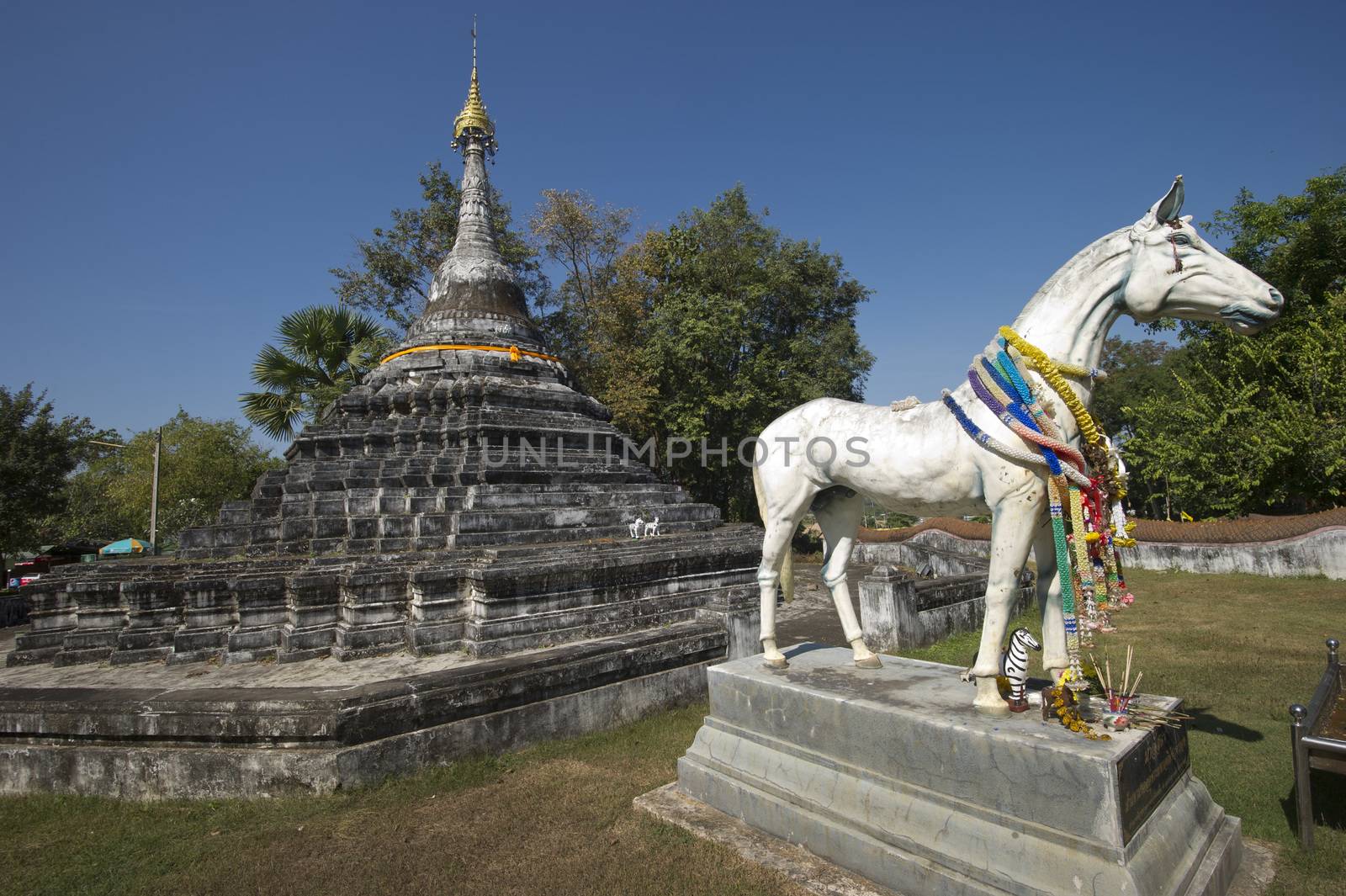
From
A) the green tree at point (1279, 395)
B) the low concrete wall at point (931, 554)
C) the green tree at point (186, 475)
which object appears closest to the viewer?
the low concrete wall at point (931, 554)

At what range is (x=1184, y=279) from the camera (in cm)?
370

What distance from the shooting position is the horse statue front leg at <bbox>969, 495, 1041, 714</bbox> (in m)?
3.74

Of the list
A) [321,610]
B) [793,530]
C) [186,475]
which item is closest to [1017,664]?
[793,530]

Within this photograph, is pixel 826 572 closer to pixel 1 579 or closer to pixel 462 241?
pixel 462 241

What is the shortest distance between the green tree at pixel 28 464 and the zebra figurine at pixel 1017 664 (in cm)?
2355

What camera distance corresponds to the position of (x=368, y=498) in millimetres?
10055

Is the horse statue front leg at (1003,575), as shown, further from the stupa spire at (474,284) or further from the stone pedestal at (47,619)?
the stupa spire at (474,284)

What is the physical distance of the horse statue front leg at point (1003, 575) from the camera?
3742 mm

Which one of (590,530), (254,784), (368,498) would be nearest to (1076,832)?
(254,784)

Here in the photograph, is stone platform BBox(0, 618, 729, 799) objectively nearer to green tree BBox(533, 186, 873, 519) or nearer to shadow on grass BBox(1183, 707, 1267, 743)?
shadow on grass BBox(1183, 707, 1267, 743)

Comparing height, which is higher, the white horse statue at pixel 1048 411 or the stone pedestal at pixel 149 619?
the white horse statue at pixel 1048 411

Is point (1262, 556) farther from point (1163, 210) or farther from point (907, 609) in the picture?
point (1163, 210)

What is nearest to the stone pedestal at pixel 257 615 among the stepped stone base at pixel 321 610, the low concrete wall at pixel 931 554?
the stepped stone base at pixel 321 610

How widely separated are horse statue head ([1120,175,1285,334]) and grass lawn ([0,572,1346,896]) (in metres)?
2.99
